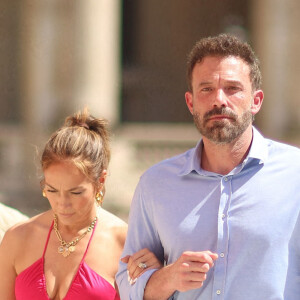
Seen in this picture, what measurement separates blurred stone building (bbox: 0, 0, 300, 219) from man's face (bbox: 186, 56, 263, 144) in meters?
7.32

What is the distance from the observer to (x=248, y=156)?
8.59ft

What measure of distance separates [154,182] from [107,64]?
8457 millimetres

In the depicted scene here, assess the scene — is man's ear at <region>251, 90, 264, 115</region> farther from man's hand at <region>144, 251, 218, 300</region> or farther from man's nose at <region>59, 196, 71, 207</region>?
man's nose at <region>59, 196, 71, 207</region>

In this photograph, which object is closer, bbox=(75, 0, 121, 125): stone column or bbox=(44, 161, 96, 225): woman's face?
bbox=(44, 161, 96, 225): woman's face

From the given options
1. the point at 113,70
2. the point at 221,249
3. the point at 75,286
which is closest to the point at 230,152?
the point at 221,249

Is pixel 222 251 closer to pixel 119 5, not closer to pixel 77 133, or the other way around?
pixel 77 133

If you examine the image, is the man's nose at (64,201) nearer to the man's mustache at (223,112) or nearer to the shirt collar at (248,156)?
the shirt collar at (248,156)

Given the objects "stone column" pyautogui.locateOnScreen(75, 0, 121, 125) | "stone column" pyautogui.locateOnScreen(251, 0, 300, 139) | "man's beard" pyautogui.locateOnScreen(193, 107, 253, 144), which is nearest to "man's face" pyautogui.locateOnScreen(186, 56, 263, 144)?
"man's beard" pyautogui.locateOnScreen(193, 107, 253, 144)

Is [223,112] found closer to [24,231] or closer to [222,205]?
[222,205]

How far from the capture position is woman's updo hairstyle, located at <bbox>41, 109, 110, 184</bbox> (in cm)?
315

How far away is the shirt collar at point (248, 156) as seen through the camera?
2621 millimetres

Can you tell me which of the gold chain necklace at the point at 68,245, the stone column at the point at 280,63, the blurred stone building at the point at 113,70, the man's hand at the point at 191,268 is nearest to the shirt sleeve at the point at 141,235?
the man's hand at the point at 191,268

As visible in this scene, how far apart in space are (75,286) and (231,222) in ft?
2.64

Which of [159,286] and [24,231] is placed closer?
[159,286]
